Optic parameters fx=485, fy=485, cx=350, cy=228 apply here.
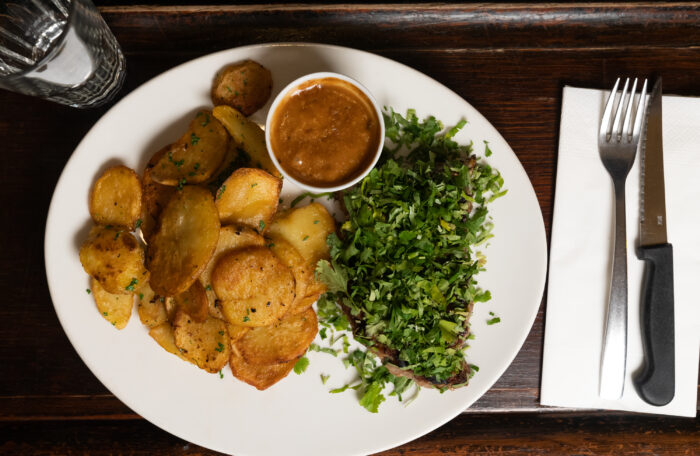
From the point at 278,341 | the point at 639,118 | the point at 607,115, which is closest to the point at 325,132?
the point at 278,341

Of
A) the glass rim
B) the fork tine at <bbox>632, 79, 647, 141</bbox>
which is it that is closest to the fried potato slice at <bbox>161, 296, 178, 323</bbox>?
the glass rim

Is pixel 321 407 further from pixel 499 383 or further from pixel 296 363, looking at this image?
pixel 499 383

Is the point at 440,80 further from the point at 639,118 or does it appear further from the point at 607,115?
the point at 639,118

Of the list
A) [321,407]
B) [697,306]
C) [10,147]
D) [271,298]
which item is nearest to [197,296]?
[271,298]

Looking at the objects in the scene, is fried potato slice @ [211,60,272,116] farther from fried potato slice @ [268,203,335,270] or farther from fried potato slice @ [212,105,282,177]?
fried potato slice @ [268,203,335,270]

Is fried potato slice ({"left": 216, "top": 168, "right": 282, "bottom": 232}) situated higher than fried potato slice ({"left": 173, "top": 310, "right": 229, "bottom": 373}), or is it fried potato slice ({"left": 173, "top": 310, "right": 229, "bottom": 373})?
fried potato slice ({"left": 216, "top": 168, "right": 282, "bottom": 232})

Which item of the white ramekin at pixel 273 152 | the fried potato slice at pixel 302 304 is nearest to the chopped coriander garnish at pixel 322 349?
the fried potato slice at pixel 302 304
